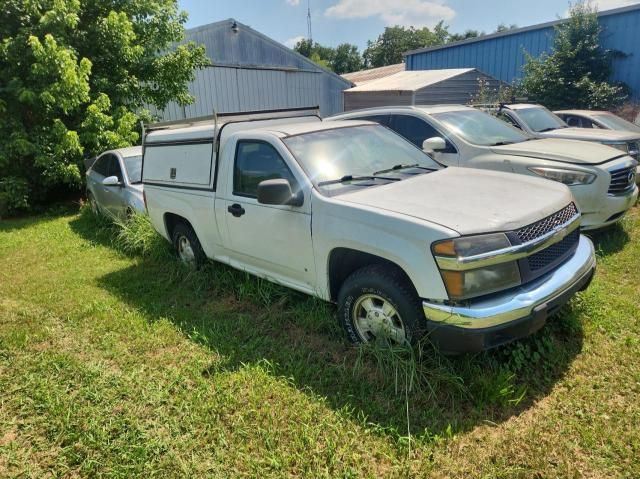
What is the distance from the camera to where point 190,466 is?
2633mm

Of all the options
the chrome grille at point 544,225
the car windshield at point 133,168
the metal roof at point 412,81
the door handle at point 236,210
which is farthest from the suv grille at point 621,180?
the metal roof at point 412,81

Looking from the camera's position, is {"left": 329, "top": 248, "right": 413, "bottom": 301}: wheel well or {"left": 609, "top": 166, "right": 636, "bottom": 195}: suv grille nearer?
{"left": 329, "top": 248, "right": 413, "bottom": 301}: wheel well

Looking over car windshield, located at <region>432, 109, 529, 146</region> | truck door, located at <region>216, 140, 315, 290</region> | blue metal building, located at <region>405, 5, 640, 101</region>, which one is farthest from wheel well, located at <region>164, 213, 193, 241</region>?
blue metal building, located at <region>405, 5, 640, 101</region>

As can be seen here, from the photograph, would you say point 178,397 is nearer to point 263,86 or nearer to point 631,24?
point 263,86

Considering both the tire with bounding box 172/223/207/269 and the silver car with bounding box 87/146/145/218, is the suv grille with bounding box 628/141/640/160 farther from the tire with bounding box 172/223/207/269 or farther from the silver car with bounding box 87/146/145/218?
the silver car with bounding box 87/146/145/218

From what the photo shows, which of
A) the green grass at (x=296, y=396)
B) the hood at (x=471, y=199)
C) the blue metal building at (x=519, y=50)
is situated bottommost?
the green grass at (x=296, y=396)

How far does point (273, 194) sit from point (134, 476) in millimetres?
2035

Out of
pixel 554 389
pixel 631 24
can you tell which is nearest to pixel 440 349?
pixel 554 389

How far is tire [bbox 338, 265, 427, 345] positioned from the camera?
10.1 feet

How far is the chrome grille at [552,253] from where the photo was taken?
119 inches

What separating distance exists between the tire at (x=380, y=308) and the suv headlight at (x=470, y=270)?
0.36 m

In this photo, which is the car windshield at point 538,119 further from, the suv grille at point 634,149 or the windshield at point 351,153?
the windshield at point 351,153

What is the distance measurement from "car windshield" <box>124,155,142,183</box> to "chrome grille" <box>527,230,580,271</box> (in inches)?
251

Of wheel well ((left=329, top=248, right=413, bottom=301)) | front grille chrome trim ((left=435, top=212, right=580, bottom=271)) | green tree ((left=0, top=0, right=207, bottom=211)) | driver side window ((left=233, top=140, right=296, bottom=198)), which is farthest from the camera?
green tree ((left=0, top=0, right=207, bottom=211))
